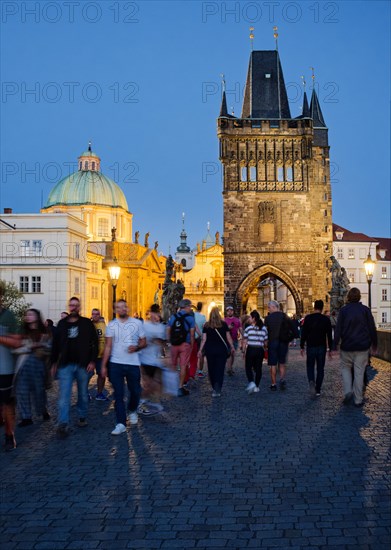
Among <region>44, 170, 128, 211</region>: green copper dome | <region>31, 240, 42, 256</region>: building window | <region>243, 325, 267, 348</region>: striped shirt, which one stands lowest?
<region>243, 325, 267, 348</region>: striped shirt

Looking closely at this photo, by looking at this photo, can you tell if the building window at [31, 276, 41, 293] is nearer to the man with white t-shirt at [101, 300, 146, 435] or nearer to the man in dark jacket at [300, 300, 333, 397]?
the man in dark jacket at [300, 300, 333, 397]

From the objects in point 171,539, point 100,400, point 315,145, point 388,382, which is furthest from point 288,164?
point 171,539

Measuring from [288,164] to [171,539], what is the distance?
44.2m

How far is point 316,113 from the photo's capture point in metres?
54.1

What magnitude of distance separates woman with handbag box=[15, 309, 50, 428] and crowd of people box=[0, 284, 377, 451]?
14mm

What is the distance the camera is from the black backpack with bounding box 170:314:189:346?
12.4 meters

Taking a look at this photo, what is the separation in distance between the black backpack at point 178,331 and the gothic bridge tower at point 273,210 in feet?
107

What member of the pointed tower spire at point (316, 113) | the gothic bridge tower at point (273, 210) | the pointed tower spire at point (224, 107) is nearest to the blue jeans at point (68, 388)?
the gothic bridge tower at point (273, 210)

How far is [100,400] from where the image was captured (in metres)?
12.1

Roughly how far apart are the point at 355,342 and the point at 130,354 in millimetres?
3920

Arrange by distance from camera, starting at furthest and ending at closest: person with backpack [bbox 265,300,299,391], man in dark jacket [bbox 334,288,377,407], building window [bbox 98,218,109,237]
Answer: building window [bbox 98,218,109,237], person with backpack [bbox 265,300,299,391], man in dark jacket [bbox 334,288,377,407]

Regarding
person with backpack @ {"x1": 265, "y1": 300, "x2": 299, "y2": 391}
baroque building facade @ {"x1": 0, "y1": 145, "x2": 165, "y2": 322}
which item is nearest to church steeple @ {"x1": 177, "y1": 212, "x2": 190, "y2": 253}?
baroque building facade @ {"x1": 0, "y1": 145, "x2": 165, "y2": 322}

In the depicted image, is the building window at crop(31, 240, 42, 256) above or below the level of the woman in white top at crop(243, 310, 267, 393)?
above

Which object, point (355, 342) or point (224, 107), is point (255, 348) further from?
point (224, 107)
